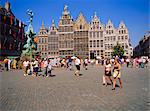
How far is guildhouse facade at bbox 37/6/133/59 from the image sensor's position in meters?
76.2

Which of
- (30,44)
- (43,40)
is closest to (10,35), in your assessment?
(43,40)

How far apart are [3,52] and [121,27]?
3590 centimetres

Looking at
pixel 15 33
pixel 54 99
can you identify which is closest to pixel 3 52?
pixel 15 33

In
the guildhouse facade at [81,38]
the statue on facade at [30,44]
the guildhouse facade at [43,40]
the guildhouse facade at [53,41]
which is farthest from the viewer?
the guildhouse facade at [43,40]

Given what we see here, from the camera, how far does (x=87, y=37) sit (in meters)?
76.9

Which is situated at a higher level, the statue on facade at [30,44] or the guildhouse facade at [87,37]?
the guildhouse facade at [87,37]

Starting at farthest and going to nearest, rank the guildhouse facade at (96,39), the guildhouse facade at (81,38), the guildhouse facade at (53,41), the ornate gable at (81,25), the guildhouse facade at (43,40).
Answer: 1. the guildhouse facade at (43,40)
2. the guildhouse facade at (53,41)
3. the ornate gable at (81,25)
4. the guildhouse facade at (81,38)
5. the guildhouse facade at (96,39)

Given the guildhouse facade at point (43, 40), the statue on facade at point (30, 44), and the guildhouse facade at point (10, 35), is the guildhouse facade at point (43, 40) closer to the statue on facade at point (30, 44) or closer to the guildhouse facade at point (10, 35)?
the guildhouse facade at point (10, 35)

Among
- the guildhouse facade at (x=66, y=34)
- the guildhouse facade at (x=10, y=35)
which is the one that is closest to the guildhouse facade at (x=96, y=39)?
the guildhouse facade at (x=66, y=34)

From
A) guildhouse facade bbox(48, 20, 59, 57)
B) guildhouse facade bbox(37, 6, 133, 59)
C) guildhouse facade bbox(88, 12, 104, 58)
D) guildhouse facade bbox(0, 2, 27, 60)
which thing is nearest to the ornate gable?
guildhouse facade bbox(37, 6, 133, 59)

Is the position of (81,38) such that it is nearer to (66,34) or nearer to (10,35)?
(66,34)

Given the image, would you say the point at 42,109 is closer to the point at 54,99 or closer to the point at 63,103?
the point at 63,103

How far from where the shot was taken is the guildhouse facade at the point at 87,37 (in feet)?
250

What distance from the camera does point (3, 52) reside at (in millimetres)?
52844
